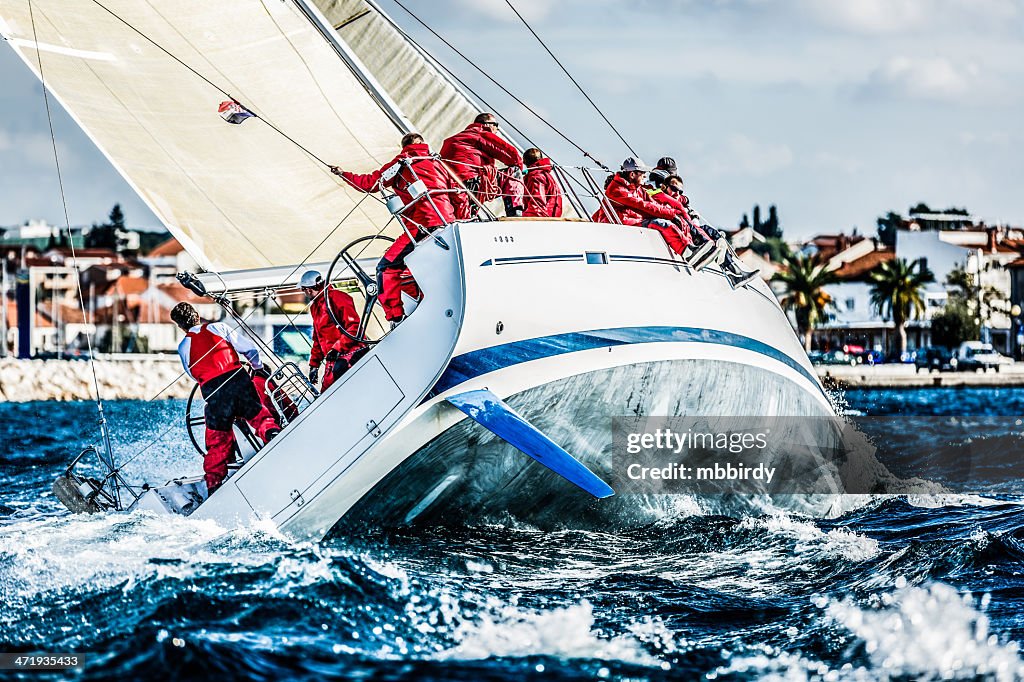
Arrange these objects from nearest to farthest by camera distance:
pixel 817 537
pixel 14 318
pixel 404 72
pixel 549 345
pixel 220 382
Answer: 1. pixel 549 345
2. pixel 220 382
3. pixel 817 537
4. pixel 404 72
5. pixel 14 318

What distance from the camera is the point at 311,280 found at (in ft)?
23.6

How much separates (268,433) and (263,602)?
1.69 m

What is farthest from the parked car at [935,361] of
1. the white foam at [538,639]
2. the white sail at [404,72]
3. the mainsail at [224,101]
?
the white foam at [538,639]

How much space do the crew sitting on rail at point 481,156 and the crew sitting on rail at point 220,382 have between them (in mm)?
1611

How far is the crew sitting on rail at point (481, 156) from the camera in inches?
283

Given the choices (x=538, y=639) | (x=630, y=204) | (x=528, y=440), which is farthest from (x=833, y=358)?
(x=538, y=639)

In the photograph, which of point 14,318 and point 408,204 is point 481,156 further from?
point 14,318

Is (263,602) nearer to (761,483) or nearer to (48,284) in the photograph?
(761,483)

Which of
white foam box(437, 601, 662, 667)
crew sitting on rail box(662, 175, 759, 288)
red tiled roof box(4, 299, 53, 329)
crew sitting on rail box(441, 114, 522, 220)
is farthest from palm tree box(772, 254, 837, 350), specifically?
white foam box(437, 601, 662, 667)

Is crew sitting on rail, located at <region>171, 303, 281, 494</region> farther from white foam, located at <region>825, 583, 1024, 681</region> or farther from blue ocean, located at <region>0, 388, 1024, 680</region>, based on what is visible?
white foam, located at <region>825, 583, 1024, 681</region>

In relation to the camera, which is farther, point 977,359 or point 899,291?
point 899,291

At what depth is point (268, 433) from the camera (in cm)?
700

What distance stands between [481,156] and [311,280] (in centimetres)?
125

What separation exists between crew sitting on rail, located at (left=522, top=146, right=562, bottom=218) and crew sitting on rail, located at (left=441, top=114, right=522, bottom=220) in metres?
0.24
